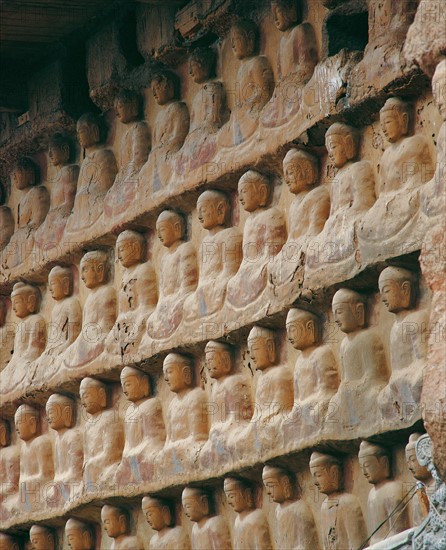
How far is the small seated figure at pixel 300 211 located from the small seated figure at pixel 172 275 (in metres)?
0.75

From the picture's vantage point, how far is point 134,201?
28.5 feet

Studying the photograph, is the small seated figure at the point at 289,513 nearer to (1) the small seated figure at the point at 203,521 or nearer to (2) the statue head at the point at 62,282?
(1) the small seated figure at the point at 203,521

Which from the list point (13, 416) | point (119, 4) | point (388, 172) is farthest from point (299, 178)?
point (13, 416)

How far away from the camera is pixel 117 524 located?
848 cm

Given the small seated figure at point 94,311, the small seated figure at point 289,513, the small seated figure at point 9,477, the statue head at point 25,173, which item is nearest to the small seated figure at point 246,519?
the small seated figure at point 289,513

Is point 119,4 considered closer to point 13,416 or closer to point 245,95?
point 245,95

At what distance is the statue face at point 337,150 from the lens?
7.44 m

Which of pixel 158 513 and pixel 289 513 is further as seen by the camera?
pixel 158 513

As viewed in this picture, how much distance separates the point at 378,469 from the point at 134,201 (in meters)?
2.33

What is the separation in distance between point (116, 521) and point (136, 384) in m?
0.67

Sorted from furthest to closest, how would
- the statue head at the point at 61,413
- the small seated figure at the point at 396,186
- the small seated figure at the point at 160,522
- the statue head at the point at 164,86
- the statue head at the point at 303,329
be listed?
the statue head at the point at 61,413
the statue head at the point at 164,86
the small seated figure at the point at 160,522
the statue head at the point at 303,329
the small seated figure at the point at 396,186

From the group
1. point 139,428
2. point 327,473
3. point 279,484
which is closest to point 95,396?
point 139,428

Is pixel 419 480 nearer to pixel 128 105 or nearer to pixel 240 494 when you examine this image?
pixel 240 494

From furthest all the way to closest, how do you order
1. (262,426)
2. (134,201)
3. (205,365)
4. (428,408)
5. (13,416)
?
(13,416)
(134,201)
(205,365)
(262,426)
(428,408)
